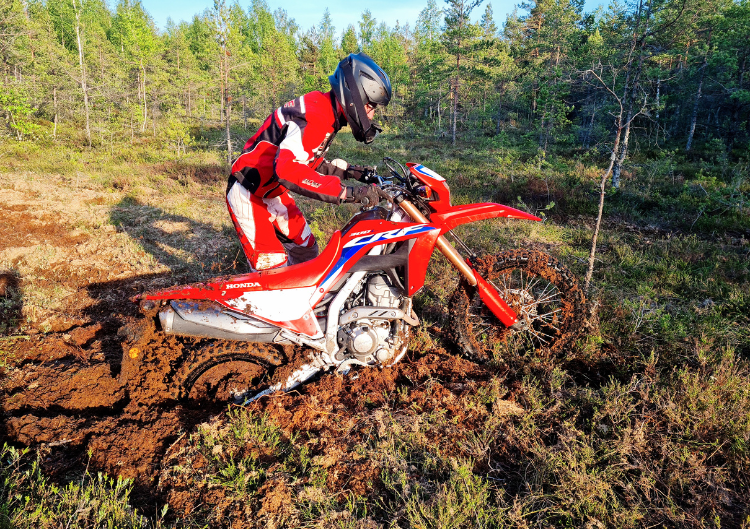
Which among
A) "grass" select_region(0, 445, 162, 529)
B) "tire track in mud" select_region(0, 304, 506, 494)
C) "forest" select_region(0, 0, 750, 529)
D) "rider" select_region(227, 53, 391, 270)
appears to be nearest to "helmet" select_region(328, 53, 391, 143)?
"rider" select_region(227, 53, 391, 270)

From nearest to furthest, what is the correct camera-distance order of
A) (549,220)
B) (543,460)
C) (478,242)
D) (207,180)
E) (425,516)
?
(425,516)
(543,460)
(478,242)
(549,220)
(207,180)

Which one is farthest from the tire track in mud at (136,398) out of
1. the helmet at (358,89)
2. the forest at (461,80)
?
the forest at (461,80)

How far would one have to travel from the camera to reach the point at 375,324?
10.9 feet

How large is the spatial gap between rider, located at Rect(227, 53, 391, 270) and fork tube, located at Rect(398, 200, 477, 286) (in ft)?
1.11

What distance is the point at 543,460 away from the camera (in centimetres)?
244

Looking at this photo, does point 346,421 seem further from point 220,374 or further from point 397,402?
point 220,374

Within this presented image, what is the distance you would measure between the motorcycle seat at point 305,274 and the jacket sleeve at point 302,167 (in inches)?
18.2

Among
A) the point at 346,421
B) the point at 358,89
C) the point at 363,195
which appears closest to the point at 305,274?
the point at 363,195

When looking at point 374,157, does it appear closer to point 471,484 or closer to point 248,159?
point 248,159

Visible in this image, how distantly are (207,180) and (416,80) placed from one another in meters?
39.5

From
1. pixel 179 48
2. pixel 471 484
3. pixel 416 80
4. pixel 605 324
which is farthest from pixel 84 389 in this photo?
pixel 416 80

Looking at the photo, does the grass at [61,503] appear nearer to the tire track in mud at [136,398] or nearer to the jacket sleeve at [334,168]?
the tire track in mud at [136,398]

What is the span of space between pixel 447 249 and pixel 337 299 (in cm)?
104

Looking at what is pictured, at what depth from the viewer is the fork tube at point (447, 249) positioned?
10.4 feet
